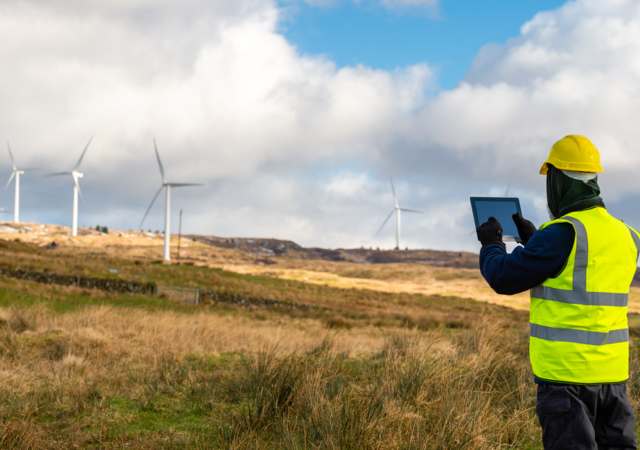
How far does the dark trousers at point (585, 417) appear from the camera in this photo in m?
2.77

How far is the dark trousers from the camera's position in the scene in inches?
109

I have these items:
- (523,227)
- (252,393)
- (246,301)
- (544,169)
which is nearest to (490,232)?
(523,227)

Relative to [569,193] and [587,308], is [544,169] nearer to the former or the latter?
[569,193]

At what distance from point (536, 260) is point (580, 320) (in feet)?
1.35

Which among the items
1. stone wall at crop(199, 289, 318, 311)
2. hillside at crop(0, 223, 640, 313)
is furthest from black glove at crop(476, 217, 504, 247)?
hillside at crop(0, 223, 640, 313)

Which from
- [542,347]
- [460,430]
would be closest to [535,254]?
[542,347]

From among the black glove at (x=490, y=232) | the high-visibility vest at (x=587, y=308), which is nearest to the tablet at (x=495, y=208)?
the black glove at (x=490, y=232)

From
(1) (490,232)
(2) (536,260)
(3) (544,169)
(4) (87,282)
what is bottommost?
(4) (87,282)

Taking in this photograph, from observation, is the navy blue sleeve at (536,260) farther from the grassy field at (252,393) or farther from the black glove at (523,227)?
the grassy field at (252,393)

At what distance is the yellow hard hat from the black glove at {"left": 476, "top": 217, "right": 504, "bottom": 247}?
1.70 ft

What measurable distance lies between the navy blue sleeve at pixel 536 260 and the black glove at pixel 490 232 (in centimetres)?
25

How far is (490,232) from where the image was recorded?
3234 millimetres

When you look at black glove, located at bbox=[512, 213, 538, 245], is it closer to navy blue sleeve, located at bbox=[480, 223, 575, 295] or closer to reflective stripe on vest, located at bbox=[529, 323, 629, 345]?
navy blue sleeve, located at bbox=[480, 223, 575, 295]

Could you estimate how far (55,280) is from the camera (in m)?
31.7
